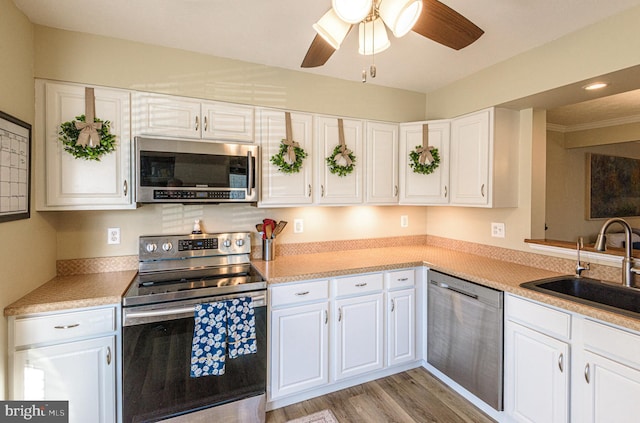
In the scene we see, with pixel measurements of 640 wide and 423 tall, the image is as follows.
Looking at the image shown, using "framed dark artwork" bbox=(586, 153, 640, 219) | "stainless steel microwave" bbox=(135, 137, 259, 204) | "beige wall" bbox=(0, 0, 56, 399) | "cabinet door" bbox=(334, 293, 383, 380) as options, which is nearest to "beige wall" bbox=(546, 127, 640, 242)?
"framed dark artwork" bbox=(586, 153, 640, 219)

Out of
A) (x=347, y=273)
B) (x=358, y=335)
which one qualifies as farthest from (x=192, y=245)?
(x=358, y=335)

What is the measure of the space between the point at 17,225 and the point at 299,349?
1.78 metres

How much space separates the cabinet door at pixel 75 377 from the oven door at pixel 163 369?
0.09 metres

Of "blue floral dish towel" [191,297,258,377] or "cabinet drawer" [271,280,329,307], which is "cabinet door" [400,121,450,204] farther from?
"blue floral dish towel" [191,297,258,377]

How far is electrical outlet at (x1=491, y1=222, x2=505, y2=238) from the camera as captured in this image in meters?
2.61

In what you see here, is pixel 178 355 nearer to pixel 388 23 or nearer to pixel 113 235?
pixel 113 235

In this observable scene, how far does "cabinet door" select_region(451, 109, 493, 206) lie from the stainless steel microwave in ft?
5.52

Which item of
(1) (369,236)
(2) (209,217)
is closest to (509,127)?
(1) (369,236)

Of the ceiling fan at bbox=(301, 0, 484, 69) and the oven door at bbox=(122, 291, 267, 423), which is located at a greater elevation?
the ceiling fan at bbox=(301, 0, 484, 69)

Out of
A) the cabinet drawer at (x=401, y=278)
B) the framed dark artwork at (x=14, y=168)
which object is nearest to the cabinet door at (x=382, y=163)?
the cabinet drawer at (x=401, y=278)

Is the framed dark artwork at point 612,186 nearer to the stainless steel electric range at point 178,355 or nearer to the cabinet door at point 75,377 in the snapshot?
the stainless steel electric range at point 178,355

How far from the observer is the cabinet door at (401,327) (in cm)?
243

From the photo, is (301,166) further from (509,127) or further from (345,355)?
(509,127)

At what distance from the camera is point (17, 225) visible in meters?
1.62
